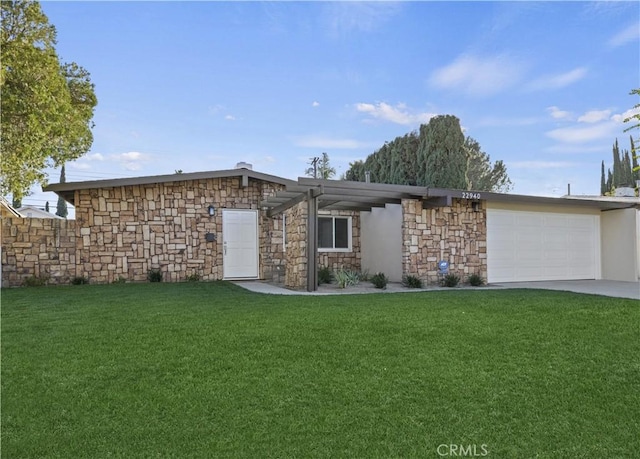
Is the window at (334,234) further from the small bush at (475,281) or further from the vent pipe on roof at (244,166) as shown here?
the small bush at (475,281)

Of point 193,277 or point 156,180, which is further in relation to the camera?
point 193,277

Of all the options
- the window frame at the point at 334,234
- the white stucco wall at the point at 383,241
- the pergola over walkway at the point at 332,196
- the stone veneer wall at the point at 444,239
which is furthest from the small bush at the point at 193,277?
the stone veneer wall at the point at 444,239

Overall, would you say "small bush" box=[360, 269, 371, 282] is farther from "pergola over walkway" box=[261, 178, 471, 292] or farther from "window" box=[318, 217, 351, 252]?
"pergola over walkway" box=[261, 178, 471, 292]

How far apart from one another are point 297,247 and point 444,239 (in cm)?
420

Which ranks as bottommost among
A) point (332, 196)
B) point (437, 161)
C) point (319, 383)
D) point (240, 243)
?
point (319, 383)

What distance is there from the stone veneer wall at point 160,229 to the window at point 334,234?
1.46 metres

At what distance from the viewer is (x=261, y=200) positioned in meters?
12.8

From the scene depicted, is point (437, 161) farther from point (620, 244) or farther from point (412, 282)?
point (412, 282)

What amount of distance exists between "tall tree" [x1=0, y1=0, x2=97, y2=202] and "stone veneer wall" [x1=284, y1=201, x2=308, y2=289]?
6194mm

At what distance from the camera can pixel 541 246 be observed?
41.1ft

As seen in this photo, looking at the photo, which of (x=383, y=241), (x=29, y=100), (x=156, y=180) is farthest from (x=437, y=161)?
(x=29, y=100)

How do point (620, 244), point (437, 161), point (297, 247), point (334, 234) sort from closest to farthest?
point (297, 247)
point (620, 244)
point (334, 234)
point (437, 161)

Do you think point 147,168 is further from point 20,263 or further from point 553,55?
point 553,55

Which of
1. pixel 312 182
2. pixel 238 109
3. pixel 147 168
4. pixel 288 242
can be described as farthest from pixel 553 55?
pixel 147 168
